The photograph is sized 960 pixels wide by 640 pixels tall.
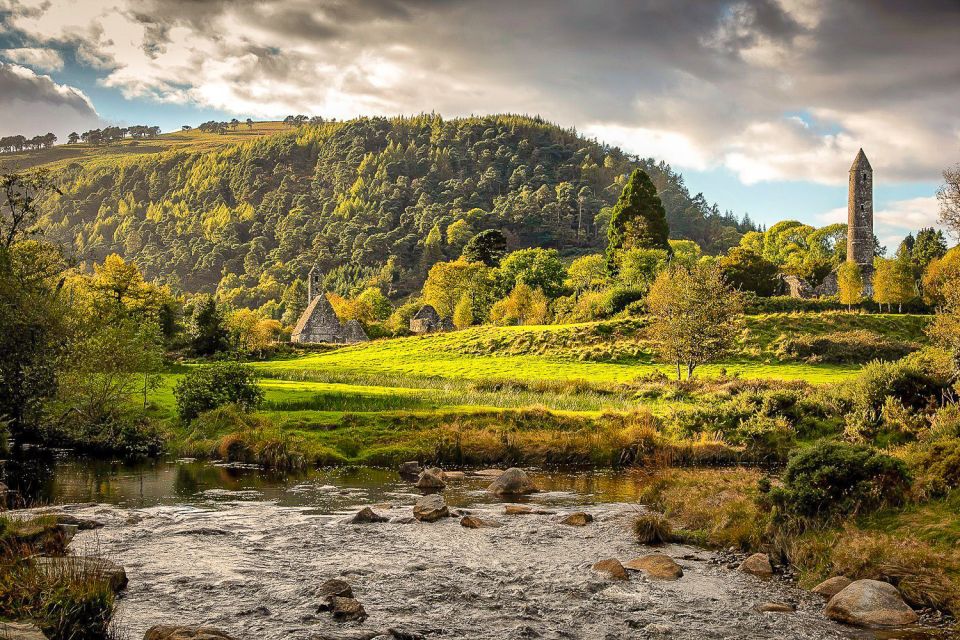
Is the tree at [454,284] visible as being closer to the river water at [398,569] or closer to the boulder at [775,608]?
the river water at [398,569]

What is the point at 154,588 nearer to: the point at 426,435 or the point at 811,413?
the point at 426,435

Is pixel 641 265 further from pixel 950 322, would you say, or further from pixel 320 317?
pixel 950 322

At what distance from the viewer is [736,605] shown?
13852 mm

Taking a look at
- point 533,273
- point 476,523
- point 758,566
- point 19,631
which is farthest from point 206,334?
point 19,631

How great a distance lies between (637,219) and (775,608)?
101m

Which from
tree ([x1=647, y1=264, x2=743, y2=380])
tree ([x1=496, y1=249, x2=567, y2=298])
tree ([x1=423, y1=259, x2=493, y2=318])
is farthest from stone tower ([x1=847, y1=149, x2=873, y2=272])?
tree ([x1=647, y1=264, x2=743, y2=380])

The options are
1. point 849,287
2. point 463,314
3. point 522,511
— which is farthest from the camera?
point 463,314

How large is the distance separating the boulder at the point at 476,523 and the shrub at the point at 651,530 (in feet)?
12.1

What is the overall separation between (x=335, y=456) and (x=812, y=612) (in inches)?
812

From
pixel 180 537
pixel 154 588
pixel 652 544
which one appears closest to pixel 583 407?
pixel 652 544

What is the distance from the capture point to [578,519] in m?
20.2

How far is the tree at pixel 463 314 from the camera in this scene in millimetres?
112812

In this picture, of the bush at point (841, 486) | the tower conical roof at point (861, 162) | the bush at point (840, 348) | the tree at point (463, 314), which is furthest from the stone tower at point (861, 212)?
the bush at point (841, 486)

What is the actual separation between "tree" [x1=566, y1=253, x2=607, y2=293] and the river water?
285ft
